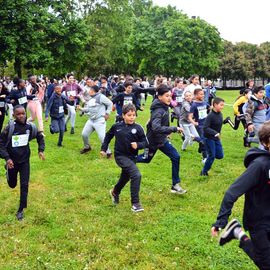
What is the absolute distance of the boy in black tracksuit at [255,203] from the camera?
3.75 meters

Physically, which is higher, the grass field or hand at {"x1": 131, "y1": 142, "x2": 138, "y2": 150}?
hand at {"x1": 131, "y1": 142, "x2": 138, "y2": 150}

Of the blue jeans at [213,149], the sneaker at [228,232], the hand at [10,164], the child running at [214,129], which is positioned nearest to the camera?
the sneaker at [228,232]

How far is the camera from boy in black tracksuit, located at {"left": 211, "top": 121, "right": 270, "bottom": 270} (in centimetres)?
375

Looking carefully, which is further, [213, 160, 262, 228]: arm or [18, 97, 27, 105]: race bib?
[18, 97, 27, 105]: race bib

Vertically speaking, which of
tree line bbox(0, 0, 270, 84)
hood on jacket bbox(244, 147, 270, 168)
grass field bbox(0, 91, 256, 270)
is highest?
tree line bbox(0, 0, 270, 84)

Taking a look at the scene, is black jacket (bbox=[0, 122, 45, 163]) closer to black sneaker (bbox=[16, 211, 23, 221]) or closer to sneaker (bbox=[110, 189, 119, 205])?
black sneaker (bbox=[16, 211, 23, 221])

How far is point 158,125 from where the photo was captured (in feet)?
24.6

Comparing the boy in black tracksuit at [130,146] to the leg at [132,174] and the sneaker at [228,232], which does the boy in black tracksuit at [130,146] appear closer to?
the leg at [132,174]

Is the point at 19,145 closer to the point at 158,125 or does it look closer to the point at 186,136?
the point at 158,125

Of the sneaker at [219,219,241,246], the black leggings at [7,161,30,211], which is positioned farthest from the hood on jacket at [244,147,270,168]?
the black leggings at [7,161,30,211]

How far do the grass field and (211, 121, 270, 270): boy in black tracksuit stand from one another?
1.53 meters

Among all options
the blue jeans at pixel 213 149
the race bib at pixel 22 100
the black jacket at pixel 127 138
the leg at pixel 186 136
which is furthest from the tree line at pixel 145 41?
the black jacket at pixel 127 138

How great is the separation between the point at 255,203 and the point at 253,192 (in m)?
0.10

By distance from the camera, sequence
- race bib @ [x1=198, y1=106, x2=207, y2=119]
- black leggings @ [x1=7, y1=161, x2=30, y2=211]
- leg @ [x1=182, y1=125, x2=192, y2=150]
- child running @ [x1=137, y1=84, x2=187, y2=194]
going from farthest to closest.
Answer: leg @ [x1=182, y1=125, x2=192, y2=150], race bib @ [x1=198, y1=106, x2=207, y2=119], child running @ [x1=137, y1=84, x2=187, y2=194], black leggings @ [x1=7, y1=161, x2=30, y2=211]
